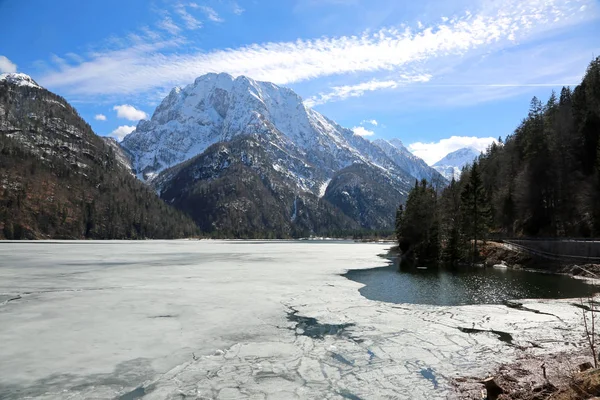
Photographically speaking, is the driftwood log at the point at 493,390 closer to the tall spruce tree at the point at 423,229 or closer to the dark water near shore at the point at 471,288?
the dark water near shore at the point at 471,288

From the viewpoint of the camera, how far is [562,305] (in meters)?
24.4

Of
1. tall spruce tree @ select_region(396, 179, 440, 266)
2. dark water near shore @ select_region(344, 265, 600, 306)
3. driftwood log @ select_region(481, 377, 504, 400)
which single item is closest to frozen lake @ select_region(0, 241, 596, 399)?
driftwood log @ select_region(481, 377, 504, 400)

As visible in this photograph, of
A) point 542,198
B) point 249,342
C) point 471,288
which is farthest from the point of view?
point 542,198

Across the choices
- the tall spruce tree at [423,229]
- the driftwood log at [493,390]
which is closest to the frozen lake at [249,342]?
the driftwood log at [493,390]

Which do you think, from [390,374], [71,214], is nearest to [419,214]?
[390,374]

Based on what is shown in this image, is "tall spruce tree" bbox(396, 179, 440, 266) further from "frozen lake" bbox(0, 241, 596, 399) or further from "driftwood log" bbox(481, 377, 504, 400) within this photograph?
"driftwood log" bbox(481, 377, 504, 400)

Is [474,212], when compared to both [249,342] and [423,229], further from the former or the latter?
[249,342]

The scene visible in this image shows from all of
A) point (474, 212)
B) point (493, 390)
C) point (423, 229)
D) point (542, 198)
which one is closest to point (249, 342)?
point (493, 390)

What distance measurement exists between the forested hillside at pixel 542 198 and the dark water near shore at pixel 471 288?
57.7ft

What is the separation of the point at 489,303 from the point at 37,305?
2883cm

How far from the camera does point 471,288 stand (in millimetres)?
34594

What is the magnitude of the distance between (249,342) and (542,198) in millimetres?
62983

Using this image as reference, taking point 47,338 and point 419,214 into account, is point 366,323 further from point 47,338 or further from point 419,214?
point 419,214

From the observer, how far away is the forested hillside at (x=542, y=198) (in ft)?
186
